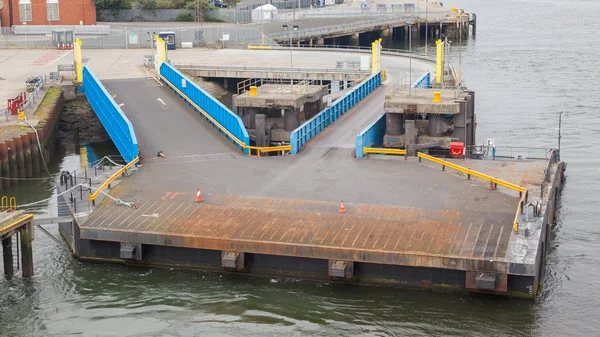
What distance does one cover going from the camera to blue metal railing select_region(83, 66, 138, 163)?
5006 centimetres

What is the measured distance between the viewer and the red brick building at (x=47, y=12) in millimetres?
102625

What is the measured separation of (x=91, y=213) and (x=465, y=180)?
16.3 metres

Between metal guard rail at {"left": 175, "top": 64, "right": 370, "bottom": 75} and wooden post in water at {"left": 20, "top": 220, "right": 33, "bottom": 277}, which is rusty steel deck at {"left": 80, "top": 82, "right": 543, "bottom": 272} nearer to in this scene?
wooden post in water at {"left": 20, "top": 220, "right": 33, "bottom": 277}

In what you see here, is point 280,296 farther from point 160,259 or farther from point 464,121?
point 464,121

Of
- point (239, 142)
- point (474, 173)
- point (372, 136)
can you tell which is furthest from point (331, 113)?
point (474, 173)

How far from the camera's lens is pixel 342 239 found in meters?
37.5

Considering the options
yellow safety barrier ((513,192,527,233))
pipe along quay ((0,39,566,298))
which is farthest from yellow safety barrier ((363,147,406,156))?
yellow safety barrier ((513,192,527,233))

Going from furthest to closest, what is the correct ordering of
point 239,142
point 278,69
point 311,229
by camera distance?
point 278,69 < point 239,142 < point 311,229

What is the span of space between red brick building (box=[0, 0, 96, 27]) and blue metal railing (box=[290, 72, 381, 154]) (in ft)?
152

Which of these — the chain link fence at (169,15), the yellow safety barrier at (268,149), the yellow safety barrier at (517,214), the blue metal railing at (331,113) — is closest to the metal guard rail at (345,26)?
the chain link fence at (169,15)

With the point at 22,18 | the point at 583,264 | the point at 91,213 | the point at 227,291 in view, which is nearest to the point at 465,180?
the point at 583,264

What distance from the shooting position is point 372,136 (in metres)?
51.3

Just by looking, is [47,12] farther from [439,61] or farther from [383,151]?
[383,151]

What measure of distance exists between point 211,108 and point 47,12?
53.0 meters
